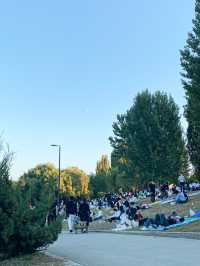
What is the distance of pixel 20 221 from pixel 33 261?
115 cm

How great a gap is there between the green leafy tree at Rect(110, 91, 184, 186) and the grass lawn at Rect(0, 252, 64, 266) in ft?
134

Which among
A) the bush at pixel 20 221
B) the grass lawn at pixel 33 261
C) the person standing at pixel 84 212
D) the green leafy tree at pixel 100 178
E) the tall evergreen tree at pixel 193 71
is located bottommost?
the grass lawn at pixel 33 261

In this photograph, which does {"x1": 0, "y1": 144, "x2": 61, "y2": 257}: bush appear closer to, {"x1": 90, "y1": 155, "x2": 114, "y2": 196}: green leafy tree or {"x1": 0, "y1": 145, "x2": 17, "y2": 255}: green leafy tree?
{"x1": 0, "y1": 145, "x2": 17, "y2": 255}: green leafy tree

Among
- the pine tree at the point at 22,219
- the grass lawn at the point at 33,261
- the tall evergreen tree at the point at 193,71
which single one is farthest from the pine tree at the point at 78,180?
the grass lawn at the point at 33,261

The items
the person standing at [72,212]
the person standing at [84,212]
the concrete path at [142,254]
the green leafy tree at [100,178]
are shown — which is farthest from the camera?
the green leafy tree at [100,178]

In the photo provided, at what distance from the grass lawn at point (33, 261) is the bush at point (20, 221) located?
1.16 feet

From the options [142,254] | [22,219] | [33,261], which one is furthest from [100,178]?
[33,261]

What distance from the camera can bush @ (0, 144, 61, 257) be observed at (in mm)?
12258

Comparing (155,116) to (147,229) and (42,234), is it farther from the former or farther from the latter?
(42,234)

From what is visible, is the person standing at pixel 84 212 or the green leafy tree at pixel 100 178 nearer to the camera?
the person standing at pixel 84 212

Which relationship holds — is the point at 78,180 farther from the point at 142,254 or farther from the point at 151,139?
the point at 142,254

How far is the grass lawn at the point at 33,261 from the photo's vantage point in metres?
11.2

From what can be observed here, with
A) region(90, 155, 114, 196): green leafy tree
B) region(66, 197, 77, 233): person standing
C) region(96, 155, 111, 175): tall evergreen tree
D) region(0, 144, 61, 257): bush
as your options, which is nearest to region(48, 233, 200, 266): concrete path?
region(0, 144, 61, 257): bush

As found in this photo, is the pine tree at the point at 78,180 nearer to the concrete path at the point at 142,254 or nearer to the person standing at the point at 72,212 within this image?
the person standing at the point at 72,212
